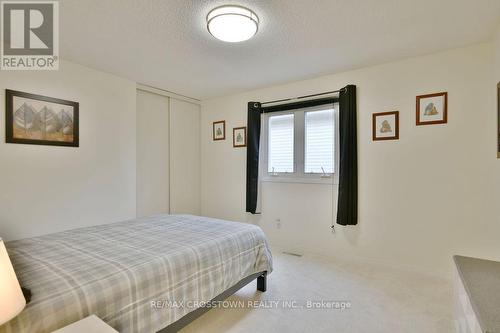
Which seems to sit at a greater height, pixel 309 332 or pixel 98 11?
pixel 98 11

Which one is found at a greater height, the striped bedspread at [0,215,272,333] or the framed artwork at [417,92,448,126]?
the framed artwork at [417,92,448,126]

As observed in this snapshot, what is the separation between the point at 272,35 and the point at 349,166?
175 centimetres

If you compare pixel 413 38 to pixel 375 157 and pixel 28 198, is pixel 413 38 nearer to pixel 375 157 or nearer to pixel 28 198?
pixel 375 157

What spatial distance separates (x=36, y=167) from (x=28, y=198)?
0.32 m

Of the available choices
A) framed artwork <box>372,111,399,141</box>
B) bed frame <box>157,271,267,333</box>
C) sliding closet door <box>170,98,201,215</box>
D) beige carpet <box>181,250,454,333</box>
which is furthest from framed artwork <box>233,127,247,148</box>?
bed frame <box>157,271,267,333</box>

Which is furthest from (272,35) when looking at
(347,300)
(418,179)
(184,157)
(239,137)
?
(184,157)

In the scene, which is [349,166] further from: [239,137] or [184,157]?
[184,157]

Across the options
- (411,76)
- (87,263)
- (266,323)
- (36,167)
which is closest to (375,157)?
(411,76)

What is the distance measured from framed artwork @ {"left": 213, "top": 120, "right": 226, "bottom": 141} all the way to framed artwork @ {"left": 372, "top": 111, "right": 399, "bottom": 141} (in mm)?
2323

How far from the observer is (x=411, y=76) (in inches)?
113

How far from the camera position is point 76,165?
3029 millimetres

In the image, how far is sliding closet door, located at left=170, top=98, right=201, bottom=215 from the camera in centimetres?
433

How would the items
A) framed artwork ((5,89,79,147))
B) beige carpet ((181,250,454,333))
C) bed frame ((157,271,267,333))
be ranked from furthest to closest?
framed artwork ((5,89,79,147)) < beige carpet ((181,250,454,333)) < bed frame ((157,271,267,333))

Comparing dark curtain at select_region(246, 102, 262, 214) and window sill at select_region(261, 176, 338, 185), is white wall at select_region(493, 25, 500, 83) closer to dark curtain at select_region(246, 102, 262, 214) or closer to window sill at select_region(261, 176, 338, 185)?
window sill at select_region(261, 176, 338, 185)
